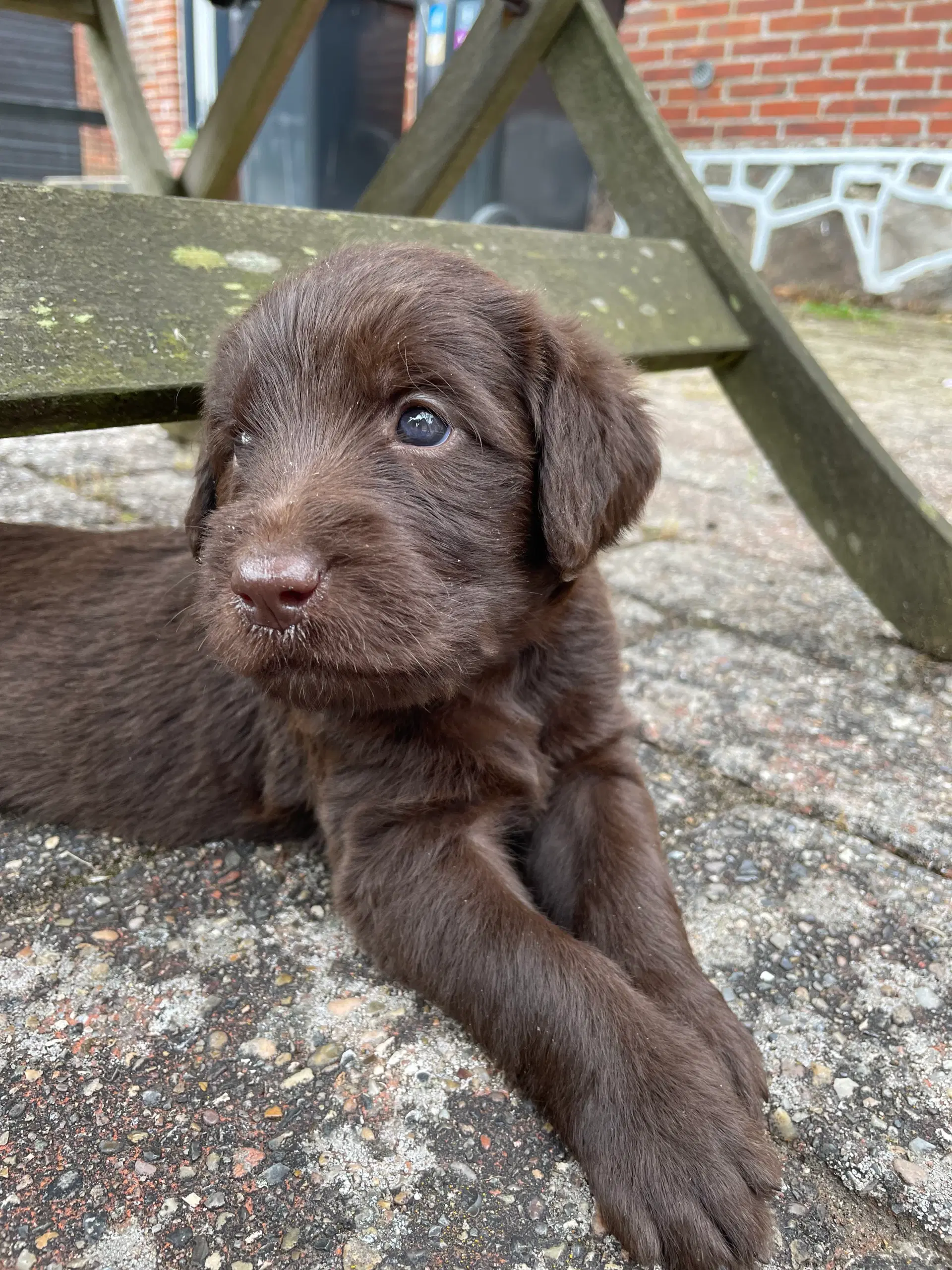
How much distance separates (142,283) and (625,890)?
4.81 ft

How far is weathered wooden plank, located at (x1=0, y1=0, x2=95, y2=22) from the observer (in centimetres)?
336

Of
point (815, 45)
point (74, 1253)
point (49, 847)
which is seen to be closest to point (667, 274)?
point (49, 847)

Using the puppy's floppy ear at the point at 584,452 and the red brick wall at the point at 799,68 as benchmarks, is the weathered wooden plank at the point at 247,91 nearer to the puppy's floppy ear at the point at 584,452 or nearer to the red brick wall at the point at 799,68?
the puppy's floppy ear at the point at 584,452

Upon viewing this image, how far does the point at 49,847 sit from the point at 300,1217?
3.43ft

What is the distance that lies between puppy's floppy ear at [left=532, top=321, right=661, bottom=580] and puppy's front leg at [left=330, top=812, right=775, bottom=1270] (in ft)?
1.79

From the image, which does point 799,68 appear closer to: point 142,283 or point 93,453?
point 93,453

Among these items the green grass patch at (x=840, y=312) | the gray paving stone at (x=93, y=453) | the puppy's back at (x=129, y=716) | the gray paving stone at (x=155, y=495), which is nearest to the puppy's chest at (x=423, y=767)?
the puppy's back at (x=129, y=716)

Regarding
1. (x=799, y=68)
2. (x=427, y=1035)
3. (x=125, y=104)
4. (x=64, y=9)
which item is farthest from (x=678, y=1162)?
(x=799, y=68)

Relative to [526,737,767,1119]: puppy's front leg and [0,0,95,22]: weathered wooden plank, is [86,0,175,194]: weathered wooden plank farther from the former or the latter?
[526,737,767,1119]: puppy's front leg

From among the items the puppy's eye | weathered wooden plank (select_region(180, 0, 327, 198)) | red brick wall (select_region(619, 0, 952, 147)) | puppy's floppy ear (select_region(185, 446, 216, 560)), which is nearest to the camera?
the puppy's eye

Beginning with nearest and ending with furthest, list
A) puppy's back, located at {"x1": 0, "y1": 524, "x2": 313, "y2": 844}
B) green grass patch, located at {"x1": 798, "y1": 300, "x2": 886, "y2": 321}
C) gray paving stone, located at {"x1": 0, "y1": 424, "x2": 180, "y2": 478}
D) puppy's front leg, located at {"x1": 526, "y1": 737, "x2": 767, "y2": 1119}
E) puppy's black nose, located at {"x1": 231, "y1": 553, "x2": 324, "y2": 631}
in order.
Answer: puppy's black nose, located at {"x1": 231, "y1": 553, "x2": 324, "y2": 631} → puppy's front leg, located at {"x1": 526, "y1": 737, "x2": 767, "y2": 1119} → puppy's back, located at {"x1": 0, "y1": 524, "x2": 313, "y2": 844} → gray paving stone, located at {"x1": 0, "y1": 424, "x2": 180, "y2": 478} → green grass patch, located at {"x1": 798, "y1": 300, "x2": 886, "y2": 321}

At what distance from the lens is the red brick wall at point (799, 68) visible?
729 cm

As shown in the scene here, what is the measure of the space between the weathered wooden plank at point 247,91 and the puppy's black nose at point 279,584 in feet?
6.28

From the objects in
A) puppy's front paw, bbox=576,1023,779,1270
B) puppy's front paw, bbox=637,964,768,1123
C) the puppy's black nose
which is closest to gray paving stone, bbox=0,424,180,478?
the puppy's black nose
